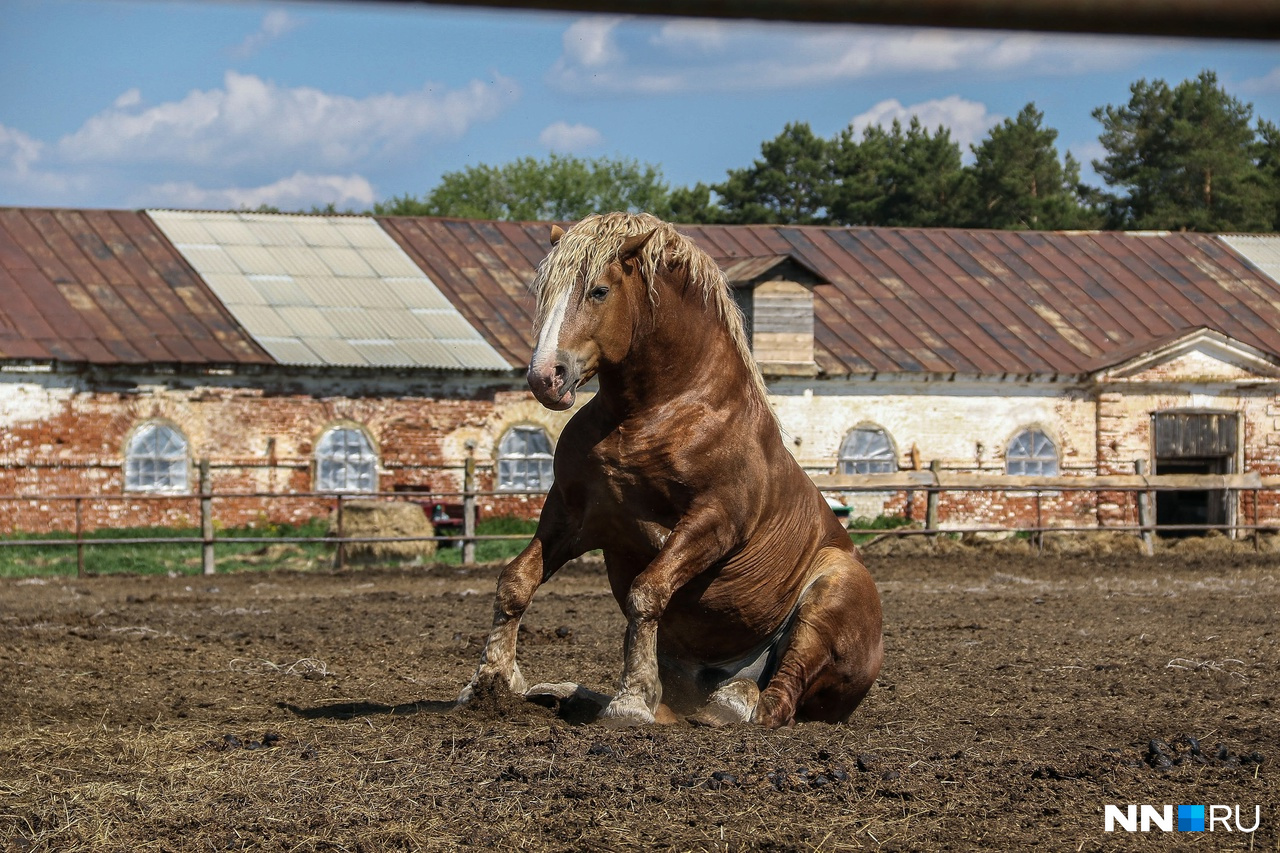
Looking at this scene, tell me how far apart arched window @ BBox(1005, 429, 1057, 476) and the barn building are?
0.03 meters

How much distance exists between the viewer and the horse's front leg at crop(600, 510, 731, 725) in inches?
214

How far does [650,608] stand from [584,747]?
0.66 m

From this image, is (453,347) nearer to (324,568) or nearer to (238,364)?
(238,364)

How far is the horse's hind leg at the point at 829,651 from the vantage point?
5.83 metres

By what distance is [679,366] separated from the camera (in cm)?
573

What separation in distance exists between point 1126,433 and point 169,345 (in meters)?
16.1

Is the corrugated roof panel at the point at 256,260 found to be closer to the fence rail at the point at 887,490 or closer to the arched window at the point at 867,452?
the fence rail at the point at 887,490

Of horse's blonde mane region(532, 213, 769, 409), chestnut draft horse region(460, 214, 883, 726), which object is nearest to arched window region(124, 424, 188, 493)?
chestnut draft horse region(460, 214, 883, 726)

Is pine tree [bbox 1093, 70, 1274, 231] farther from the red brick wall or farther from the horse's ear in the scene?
the horse's ear

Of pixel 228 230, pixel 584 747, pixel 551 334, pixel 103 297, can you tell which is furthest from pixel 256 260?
pixel 584 747

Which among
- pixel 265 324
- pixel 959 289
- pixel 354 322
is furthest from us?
pixel 959 289

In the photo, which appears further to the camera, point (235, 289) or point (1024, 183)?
point (1024, 183)

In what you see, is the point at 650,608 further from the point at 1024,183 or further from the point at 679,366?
the point at 1024,183

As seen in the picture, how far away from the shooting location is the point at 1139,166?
1967 inches
